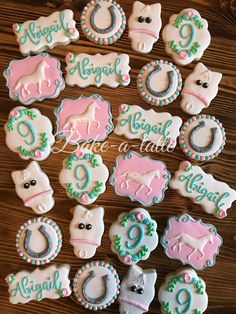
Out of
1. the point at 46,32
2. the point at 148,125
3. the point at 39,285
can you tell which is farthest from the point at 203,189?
the point at 46,32

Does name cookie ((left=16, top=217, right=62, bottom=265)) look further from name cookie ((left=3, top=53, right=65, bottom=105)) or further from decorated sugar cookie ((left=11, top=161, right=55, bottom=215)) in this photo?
name cookie ((left=3, top=53, right=65, bottom=105))

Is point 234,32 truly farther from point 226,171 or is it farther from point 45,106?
point 45,106

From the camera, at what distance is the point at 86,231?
1317 mm

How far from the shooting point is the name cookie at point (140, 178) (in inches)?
52.0

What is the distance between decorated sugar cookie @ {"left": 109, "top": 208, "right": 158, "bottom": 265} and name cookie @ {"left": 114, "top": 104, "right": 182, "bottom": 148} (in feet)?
0.76

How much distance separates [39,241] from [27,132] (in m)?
0.35

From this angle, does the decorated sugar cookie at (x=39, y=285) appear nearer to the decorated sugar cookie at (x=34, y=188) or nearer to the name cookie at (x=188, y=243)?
the decorated sugar cookie at (x=34, y=188)

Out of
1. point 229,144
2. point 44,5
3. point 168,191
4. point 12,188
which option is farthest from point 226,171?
point 44,5

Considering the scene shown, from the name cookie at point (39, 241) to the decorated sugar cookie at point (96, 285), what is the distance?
11cm

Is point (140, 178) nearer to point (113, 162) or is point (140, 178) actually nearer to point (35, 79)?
point (113, 162)

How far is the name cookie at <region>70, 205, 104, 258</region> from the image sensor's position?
1.32 m

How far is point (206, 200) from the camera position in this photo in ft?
4.37

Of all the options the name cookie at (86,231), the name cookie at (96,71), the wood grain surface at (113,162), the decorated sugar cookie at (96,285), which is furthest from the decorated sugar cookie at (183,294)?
the name cookie at (96,71)

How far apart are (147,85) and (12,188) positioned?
Result: 54 cm
